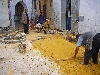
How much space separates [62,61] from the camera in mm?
8039

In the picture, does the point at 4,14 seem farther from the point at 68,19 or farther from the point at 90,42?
the point at 90,42

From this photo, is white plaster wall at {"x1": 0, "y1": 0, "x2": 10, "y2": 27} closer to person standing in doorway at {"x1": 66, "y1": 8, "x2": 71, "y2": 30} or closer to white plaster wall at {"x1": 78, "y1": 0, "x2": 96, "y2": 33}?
person standing in doorway at {"x1": 66, "y1": 8, "x2": 71, "y2": 30}

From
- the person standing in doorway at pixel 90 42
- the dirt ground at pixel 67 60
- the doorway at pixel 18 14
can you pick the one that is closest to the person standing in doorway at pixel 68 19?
the dirt ground at pixel 67 60

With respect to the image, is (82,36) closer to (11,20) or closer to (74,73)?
(74,73)

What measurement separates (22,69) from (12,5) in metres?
14.1

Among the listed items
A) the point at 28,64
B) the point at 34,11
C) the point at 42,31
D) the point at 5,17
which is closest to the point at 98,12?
the point at 42,31

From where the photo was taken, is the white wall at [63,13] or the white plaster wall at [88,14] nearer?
the white plaster wall at [88,14]

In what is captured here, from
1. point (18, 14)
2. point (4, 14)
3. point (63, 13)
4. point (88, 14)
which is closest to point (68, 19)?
point (63, 13)

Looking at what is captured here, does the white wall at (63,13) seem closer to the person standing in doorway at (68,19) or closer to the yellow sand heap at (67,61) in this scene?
the person standing in doorway at (68,19)

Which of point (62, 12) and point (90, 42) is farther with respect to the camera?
point (62, 12)

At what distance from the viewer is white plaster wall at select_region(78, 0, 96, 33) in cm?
1297

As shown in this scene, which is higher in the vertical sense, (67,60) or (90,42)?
(90,42)

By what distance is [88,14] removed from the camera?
13.2 meters

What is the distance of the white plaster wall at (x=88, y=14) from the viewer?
13.0 metres
